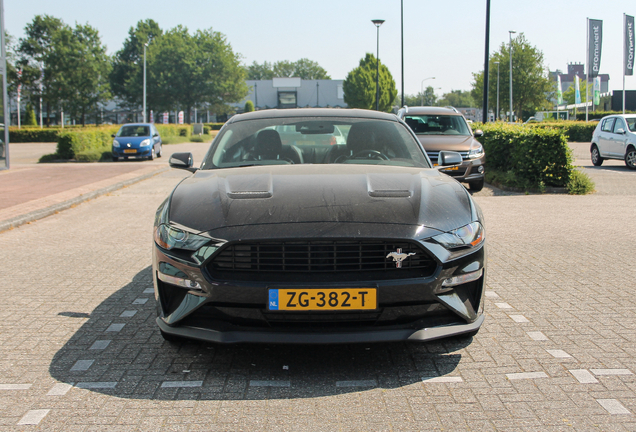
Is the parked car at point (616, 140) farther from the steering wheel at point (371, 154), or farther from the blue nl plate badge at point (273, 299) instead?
the blue nl plate badge at point (273, 299)

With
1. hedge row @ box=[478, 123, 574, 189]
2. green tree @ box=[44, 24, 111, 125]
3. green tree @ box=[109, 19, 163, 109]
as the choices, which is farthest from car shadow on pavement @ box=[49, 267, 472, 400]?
green tree @ box=[109, 19, 163, 109]

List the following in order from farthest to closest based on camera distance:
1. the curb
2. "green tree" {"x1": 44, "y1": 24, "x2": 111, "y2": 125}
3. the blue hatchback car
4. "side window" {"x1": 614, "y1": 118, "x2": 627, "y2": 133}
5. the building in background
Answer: the building in background
"green tree" {"x1": 44, "y1": 24, "x2": 111, "y2": 125}
the blue hatchback car
"side window" {"x1": 614, "y1": 118, "x2": 627, "y2": 133}
the curb

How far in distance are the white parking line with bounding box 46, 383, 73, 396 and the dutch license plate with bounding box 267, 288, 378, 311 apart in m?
1.14

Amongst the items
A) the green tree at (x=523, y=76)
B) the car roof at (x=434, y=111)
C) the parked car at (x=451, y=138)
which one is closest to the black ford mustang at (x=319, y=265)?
the parked car at (x=451, y=138)

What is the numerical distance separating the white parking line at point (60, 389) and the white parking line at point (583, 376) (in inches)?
106

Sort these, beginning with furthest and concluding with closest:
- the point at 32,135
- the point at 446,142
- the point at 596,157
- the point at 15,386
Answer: the point at 32,135 < the point at 596,157 < the point at 446,142 < the point at 15,386

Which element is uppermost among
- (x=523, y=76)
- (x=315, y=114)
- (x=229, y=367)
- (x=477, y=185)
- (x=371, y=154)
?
(x=523, y=76)

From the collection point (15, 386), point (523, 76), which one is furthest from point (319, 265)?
point (523, 76)

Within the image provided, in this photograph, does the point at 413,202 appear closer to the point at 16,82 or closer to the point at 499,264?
the point at 499,264

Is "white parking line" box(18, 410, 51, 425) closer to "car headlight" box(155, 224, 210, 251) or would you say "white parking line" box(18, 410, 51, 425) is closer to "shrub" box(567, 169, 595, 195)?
"car headlight" box(155, 224, 210, 251)

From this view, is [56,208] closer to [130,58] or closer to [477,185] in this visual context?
[477,185]

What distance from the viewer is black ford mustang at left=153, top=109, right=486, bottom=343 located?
320 centimetres

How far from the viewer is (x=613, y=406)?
297cm

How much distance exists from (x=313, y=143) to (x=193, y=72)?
→ 65.3m
